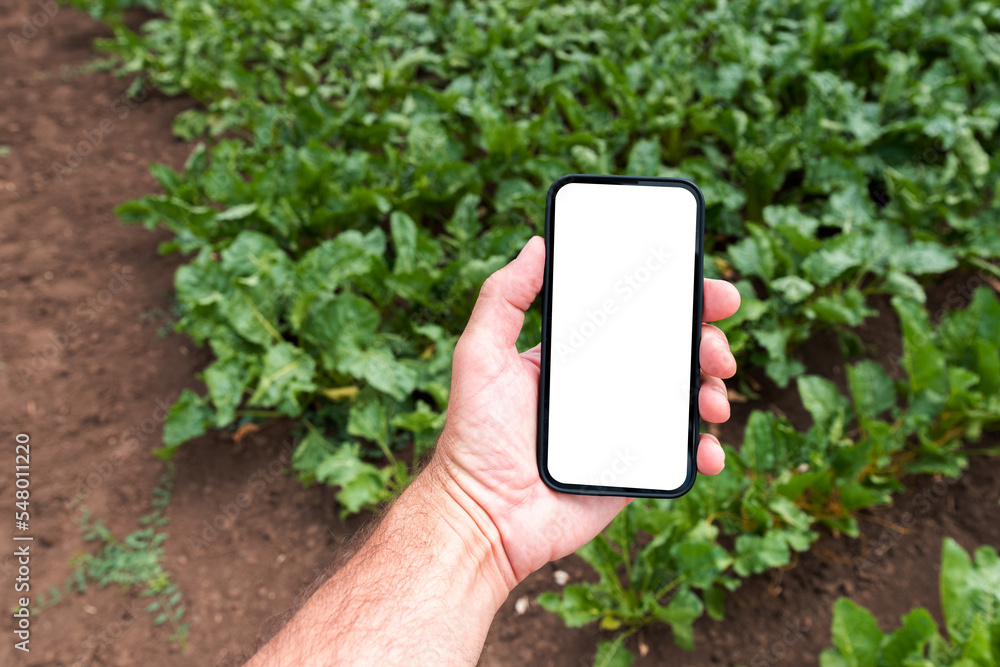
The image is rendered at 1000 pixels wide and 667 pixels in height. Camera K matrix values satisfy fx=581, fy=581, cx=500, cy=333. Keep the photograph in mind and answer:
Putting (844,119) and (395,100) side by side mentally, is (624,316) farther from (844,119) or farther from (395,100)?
(395,100)

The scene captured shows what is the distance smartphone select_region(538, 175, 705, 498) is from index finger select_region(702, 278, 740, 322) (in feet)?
0.51

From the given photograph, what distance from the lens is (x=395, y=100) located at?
483 centimetres

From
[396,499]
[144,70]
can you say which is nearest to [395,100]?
[144,70]

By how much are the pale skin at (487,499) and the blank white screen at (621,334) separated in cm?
12

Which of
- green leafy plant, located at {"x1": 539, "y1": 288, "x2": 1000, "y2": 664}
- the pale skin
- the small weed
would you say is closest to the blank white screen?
the pale skin

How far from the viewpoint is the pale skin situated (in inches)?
66.2

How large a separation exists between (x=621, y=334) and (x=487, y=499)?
2.21 feet

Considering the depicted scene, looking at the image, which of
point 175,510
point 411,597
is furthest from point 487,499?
point 175,510

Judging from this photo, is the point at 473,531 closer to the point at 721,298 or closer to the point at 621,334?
the point at 621,334

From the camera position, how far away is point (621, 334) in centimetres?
174

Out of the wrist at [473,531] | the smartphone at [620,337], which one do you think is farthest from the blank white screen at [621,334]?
the wrist at [473,531]

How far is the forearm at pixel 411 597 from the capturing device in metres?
1.53

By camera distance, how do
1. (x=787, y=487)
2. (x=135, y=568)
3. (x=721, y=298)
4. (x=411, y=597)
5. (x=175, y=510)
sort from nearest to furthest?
1. (x=411, y=597)
2. (x=721, y=298)
3. (x=787, y=487)
4. (x=135, y=568)
5. (x=175, y=510)

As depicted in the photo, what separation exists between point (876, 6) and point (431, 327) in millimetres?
4714
